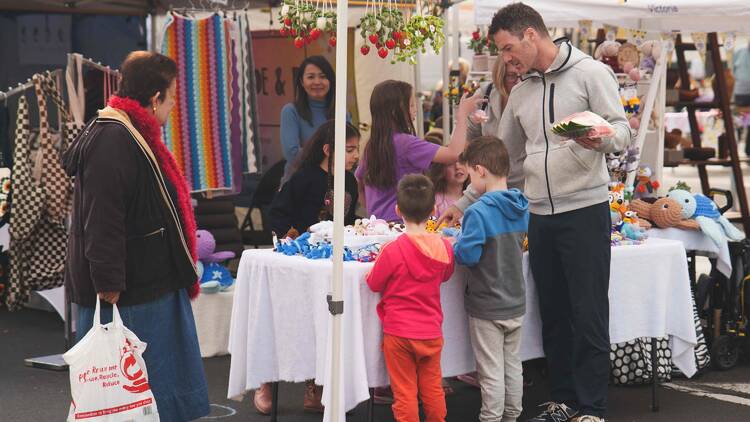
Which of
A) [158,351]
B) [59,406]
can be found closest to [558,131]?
[158,351]

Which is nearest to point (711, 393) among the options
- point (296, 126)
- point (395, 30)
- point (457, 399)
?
point (457, 399)

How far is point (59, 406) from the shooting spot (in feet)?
17.6

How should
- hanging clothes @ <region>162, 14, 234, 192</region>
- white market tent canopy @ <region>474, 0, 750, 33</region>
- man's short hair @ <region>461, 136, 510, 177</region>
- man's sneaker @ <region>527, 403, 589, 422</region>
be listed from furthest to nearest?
hanging clothes @ <region>162, 14, 234, 192</region>, white market tent canopy @ <region>474, 0, 750, 33</region>, man's sneaker @ <region>527, 403, 589, 422</region>, man's short hair @ <region>461, 136, 510, 177</region>

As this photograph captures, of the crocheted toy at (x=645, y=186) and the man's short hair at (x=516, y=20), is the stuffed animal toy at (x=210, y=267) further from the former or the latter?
the man's short hair at (x=516, y=20)

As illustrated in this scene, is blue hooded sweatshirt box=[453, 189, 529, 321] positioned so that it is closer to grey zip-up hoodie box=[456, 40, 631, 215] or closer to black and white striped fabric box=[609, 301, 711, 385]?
grey zip-up hoodie box=[456, 40, 631, 215]

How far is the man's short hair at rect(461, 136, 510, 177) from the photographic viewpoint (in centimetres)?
457

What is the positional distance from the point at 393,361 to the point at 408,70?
4724 mm

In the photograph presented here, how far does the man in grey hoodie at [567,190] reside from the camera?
4543 mm

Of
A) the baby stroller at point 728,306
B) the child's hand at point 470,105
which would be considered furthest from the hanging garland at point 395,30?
the baby stroller at point 728,306

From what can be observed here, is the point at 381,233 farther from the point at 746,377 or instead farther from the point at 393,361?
the point at 746,377

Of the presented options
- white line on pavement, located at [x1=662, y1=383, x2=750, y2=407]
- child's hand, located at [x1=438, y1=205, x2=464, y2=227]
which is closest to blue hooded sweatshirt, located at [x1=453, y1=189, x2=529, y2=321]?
child's hand, located at [x1=438, y1=205, x2=464, y2=227]

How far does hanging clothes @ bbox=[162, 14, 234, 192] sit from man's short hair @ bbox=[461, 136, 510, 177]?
110 inches

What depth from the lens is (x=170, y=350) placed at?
4125 mm

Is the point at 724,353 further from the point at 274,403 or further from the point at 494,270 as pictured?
the point at 274,403
